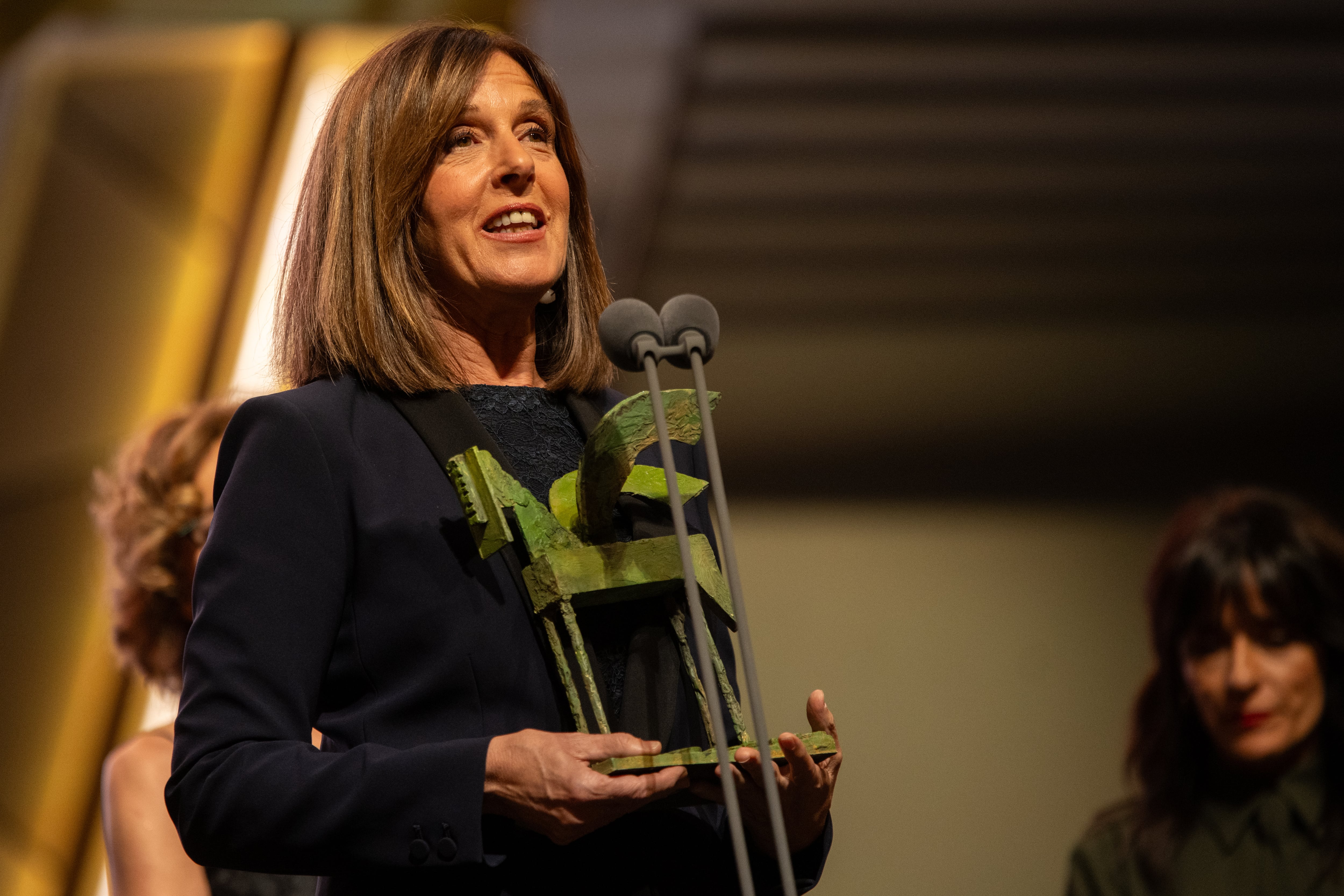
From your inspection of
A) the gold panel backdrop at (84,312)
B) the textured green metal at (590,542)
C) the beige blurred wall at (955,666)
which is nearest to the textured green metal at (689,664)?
the textured green metal at (590,542)


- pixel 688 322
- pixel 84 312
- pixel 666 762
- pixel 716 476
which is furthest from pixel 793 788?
pixel 84 312

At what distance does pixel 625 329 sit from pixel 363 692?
1.32 feet

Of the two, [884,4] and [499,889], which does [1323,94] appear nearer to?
[884,4]

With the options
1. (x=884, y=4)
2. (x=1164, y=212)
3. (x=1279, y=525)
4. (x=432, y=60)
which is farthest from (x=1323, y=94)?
(x=432, y=60)

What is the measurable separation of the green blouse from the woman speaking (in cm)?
184

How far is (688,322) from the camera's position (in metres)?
1.14

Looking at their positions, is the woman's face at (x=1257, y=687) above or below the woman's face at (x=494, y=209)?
→ below

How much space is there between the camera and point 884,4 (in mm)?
4168

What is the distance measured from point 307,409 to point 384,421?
3.0 inches

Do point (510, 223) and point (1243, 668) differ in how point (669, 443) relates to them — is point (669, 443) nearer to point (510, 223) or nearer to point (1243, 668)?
point (510, 223)

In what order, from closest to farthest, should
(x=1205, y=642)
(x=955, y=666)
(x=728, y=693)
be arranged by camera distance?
(x=728, y=693) < (x=1205, y=642) < (x=955, y=666)

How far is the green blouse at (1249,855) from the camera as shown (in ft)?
8.98

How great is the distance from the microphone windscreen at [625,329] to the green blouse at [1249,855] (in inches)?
88.4

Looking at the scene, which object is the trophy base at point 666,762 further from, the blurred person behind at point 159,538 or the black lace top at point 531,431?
the blurred person behind at point 159,538
